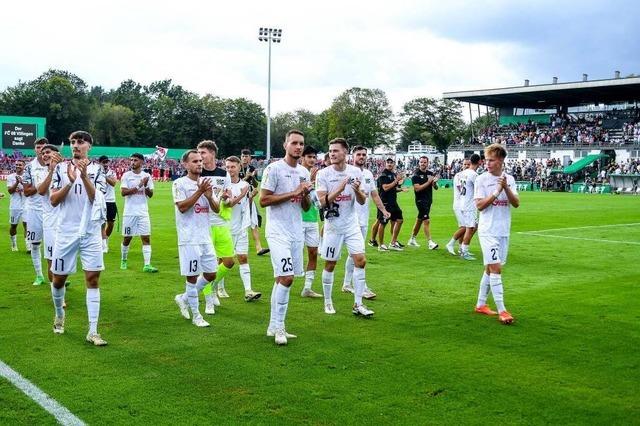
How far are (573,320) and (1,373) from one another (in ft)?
23.3

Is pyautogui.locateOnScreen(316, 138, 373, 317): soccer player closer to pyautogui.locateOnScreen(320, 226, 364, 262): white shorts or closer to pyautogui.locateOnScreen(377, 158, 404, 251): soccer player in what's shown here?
pyautogui.locateOnScreen(320, 226, 364, 262): white shorts

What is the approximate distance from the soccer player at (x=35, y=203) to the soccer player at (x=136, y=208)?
158 cm

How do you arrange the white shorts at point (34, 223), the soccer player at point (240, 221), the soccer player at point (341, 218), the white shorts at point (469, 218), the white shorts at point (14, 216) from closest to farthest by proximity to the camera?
the soccer player at point (341, 218), the soccer player at point (240, 221), the white shorts at point (34, 223), the white shorts at point (469, 218), the white shorts at point (14, 216)

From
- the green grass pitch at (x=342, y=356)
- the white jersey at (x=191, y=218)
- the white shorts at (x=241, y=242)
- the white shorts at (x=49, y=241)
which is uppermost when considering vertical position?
the white jersey at (x=191, y=218)

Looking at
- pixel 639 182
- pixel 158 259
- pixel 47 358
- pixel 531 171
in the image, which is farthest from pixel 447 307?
pixel 531 171

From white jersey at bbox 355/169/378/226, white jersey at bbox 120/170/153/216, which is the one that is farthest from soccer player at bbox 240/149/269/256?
white jersey at bbox 355/169/378/226

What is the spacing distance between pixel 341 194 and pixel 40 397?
16.1 ft

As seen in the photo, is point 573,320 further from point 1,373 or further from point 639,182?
point 639,182

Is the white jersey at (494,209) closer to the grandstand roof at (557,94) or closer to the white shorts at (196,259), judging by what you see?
the white shorts at (196,259)

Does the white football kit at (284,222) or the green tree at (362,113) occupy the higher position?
the green tree at (362,113)

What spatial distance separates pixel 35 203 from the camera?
39.1ft

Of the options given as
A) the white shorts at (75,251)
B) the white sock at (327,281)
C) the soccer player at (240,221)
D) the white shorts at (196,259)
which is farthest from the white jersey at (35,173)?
the white sock at (327,281)

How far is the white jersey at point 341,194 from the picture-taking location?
8984 mm

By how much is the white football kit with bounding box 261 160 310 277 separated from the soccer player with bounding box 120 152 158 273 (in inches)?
223
